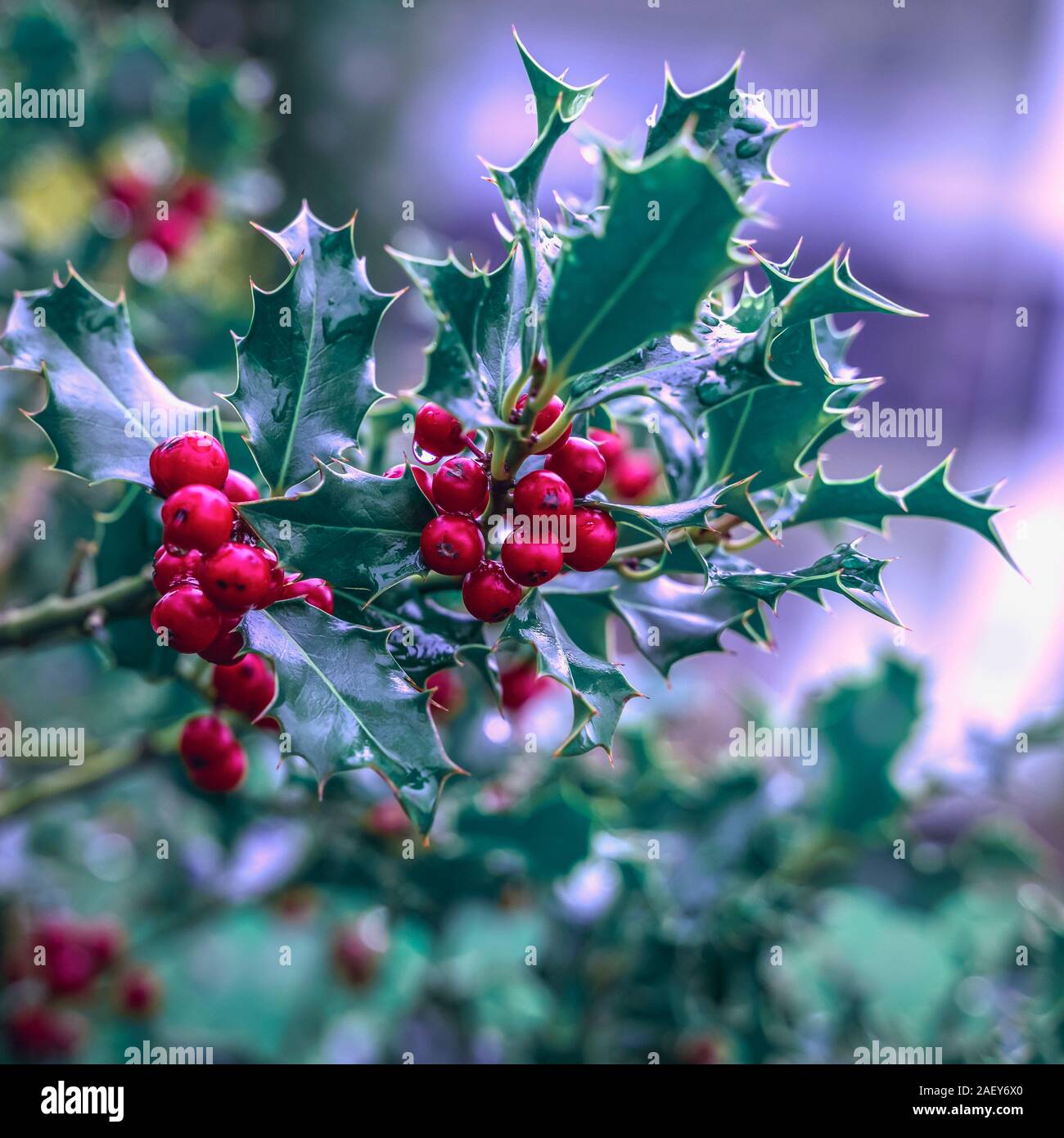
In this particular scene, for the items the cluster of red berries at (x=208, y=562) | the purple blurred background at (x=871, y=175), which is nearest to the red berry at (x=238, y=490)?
the cluster of red berries at (x=208, y=562)

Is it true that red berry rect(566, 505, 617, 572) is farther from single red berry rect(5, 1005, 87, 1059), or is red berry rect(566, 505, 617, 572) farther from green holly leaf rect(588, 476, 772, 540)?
single red berry rect(5, 1005, 87, 1059)

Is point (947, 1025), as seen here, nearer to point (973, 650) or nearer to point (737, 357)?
point (737, 357)

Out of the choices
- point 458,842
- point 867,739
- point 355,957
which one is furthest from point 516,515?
point 355,957

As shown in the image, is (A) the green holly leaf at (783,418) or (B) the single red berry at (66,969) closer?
(A) the green holly leaf at (783,418)

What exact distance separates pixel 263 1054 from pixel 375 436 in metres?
1.08

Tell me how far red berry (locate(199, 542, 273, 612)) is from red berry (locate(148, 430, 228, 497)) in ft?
0.17

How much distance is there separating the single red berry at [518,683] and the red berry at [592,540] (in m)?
0.44

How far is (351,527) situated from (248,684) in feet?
0.57

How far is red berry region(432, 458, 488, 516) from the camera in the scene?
56 cm

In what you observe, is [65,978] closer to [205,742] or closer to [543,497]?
[205,742]

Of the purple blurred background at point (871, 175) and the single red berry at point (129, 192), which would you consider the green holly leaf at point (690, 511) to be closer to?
the single red berry at point (129, 192)

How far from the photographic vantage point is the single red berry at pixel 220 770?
74 cm

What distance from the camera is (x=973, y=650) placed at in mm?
3119

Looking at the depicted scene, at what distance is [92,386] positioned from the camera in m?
0.69
